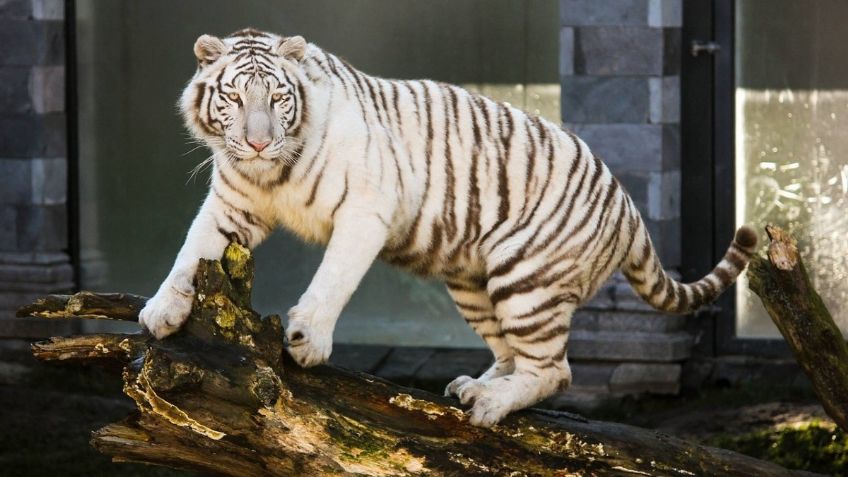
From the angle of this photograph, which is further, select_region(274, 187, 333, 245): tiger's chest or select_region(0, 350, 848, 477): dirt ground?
select_region(0, 350, 848, 477): dirt ground

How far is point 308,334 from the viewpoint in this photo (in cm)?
356

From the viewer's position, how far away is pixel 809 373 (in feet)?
13.7

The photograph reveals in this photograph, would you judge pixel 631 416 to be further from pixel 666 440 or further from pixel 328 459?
pixel 328 459

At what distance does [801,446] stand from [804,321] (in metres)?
1.70

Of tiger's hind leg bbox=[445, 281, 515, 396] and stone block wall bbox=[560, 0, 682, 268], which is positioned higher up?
stone block wall bbox=[560, 0, 682, 268]

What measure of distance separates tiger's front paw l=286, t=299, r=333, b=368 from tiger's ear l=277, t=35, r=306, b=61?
0.64 meters

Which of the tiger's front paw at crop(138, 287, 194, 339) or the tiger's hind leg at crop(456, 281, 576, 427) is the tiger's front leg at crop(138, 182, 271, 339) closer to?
the tiger's front paw at crop(138, 287, 194, 339)

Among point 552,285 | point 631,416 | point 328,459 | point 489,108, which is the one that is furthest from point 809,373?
point 631,416

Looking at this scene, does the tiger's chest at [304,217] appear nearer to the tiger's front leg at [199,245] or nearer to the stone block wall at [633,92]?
the tiger's front leg at [199,245]

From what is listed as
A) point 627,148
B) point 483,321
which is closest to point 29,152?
point 627,148

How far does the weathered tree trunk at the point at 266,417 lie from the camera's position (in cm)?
343

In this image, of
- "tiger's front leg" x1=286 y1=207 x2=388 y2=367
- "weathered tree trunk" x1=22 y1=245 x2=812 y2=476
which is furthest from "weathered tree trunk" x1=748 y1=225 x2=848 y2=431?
"tiger's front leg" x1=286 y1=207 x2=388 y2=367

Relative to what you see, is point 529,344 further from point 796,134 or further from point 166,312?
point 796,134

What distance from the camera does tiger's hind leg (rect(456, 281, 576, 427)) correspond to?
3875 mm
